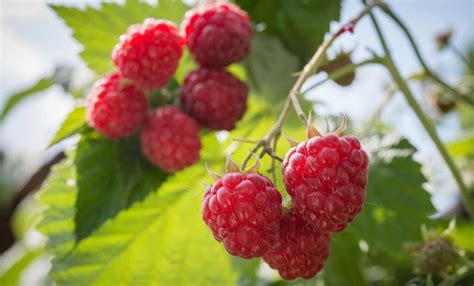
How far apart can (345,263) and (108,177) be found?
48 cm

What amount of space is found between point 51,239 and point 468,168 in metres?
1.03

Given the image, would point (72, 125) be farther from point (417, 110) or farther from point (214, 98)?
point (417, 110)

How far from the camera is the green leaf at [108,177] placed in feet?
3.37

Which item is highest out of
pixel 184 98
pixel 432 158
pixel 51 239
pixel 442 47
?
pixel 184 98

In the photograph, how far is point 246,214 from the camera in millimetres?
678

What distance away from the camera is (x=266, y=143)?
75cm

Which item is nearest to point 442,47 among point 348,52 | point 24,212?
point 348,52

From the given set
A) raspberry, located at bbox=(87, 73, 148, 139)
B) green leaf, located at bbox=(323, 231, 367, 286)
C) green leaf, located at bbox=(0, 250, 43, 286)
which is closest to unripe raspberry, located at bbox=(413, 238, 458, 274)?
green leaf, located at bbox=(323, 231, 367, 286)

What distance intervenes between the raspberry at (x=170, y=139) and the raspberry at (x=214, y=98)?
2 cm

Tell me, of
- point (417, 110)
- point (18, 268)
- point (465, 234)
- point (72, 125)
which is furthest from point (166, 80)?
point (18, 268)

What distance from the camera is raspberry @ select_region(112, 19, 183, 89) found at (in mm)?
985

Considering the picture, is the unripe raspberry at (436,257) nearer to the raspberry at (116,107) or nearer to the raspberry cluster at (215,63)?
the raspberry cluster at (215,63)

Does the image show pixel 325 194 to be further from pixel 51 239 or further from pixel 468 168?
pixel 468 168

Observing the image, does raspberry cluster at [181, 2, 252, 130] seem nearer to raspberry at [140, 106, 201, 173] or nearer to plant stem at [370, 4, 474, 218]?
raspberry at [140, 106, 201, 173]
